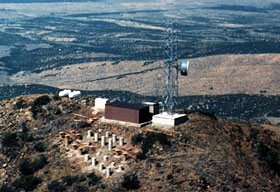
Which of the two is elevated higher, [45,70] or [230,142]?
[230,142]

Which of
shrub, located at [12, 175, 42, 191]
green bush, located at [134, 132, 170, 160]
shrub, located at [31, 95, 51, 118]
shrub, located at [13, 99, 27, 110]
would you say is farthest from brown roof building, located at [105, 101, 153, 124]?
shrub, located at [13, 99, 27, 110]

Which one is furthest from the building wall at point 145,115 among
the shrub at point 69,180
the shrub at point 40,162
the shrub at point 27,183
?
the shrub at point 27,183

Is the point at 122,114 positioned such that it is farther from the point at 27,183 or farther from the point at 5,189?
the point at 5,189

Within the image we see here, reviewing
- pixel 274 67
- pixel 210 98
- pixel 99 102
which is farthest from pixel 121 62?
pixel 99 102

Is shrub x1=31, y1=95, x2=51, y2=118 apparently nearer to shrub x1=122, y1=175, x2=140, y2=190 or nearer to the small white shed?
the small white shed

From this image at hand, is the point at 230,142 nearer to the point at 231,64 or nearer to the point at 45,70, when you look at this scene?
the point at 231,64
